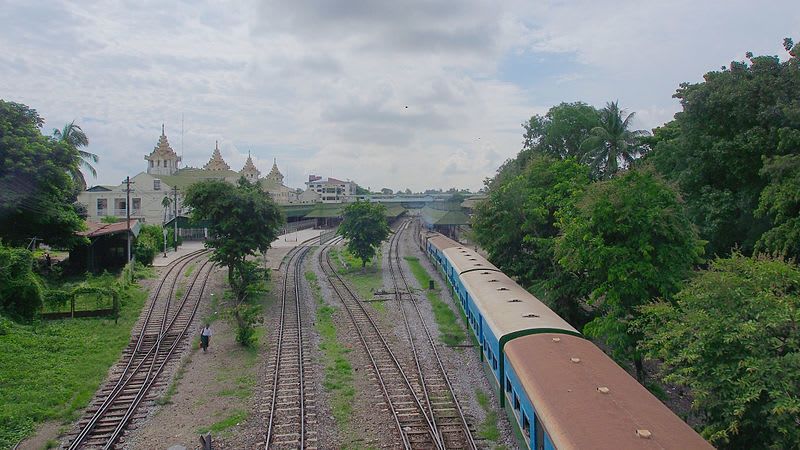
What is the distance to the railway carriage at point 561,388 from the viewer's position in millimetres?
7590

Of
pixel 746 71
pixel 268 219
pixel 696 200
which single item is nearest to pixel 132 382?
pixel 268 219

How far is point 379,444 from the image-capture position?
40.8ft

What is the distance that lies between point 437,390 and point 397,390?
3.87 ft

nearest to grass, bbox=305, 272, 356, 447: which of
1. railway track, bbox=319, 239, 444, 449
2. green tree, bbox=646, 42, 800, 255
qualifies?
railway track, bbox=319, 239, 444, 449

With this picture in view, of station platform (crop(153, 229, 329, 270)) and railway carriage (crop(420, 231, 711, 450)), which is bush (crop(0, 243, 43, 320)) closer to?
station platform (crop(153, 229, 329, 270))

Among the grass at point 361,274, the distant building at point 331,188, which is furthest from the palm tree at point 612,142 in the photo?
the distant building at point 331,188

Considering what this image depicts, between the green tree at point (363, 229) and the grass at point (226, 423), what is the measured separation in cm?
2494

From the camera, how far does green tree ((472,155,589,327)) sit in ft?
74.0

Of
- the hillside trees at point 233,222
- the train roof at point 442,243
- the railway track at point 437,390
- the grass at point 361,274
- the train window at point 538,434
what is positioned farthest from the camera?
the train roof at point 442,243

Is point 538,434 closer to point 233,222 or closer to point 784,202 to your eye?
point 784,202

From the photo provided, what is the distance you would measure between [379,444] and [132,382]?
8.89 metres

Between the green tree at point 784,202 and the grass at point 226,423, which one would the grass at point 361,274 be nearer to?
the grass at point 226,423

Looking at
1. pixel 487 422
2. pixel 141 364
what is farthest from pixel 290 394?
pixel 141 364

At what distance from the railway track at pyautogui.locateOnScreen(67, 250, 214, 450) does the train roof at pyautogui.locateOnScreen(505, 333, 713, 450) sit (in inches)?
394
